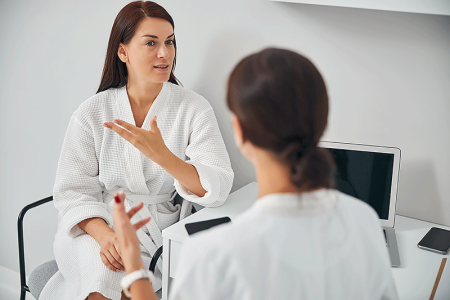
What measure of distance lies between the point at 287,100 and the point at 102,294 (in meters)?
1.15

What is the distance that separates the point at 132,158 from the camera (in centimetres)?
171

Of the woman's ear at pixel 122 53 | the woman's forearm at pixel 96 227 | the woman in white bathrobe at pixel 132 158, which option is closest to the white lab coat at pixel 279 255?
the woman in white bathrobe at pixel 132 158

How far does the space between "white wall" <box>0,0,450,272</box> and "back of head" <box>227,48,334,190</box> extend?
987mm

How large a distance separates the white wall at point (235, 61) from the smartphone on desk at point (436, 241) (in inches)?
5.1

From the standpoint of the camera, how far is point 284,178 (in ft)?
2.32

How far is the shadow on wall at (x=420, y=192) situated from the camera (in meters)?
1.55

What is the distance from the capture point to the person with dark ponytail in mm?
650

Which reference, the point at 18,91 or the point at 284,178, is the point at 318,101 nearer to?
the point at 284,178

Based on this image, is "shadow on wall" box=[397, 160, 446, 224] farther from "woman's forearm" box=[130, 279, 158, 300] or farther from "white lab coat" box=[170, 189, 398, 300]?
"woman's forearm" box=[130, 279, 158, 300]

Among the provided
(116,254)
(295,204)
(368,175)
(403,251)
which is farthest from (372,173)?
(116,254)

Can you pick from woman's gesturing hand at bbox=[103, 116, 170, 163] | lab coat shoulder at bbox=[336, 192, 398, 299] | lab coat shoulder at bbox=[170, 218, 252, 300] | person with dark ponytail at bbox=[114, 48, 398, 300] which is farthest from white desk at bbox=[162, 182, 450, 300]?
lab coat shoulder at bbox=[170, 218, 252, 300]

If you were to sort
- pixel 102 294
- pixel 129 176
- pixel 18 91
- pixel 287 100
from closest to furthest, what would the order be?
pixel 287 100 → pixel 102 294 → pixel 129 176 → pixel 18 91

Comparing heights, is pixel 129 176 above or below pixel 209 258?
below

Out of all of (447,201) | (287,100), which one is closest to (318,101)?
(287,100)
